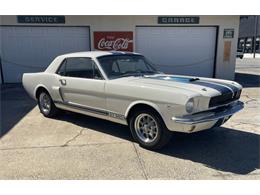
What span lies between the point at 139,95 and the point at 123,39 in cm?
799

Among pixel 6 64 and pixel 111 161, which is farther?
pixel 6 64

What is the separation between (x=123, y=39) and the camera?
11.6 meters

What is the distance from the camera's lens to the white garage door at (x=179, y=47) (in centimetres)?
1182

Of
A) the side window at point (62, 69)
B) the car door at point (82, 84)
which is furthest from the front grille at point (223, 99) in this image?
the side window at point (62, 69)

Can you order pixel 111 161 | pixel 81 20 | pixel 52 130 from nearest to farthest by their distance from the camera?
pixel 111 161, pixel 52 130, pixel 81 20

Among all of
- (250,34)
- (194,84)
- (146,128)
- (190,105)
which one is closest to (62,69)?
(146,128)

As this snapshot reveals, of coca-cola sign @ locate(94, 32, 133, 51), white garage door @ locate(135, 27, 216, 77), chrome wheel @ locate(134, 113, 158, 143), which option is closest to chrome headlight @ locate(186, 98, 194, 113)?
chrome wheel @ locate(134, 113, 158, 143)

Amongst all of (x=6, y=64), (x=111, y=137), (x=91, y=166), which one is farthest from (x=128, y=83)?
(x=6, y=64)

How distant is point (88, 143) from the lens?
4473 millimetres

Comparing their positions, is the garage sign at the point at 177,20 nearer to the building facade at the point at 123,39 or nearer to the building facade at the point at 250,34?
the building facade at the point at 123,39

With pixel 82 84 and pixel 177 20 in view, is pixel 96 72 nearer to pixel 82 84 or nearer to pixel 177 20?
pixel 82 84

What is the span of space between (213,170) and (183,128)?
2.28ft
